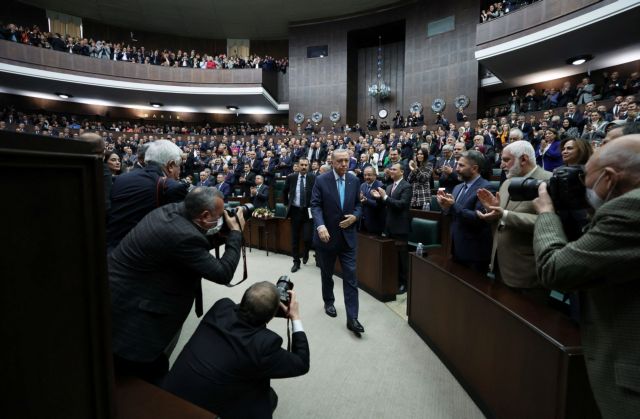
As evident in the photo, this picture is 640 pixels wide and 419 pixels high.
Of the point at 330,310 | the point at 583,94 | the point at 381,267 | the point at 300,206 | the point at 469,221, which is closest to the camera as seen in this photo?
the point at 469,221

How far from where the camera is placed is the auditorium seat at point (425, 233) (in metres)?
4.09

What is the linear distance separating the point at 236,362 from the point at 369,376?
3.82 feet

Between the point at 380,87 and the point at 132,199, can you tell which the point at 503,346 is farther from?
the point at 380,87

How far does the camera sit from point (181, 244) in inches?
52.4

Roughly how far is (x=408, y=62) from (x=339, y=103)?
3.40m

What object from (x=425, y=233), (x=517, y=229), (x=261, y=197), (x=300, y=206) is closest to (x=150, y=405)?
(x=517, y=229)

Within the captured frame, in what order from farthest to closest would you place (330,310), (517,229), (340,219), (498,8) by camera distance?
1. (498,8)
2. (330,310)
3. (340,219)
4. (517,229)

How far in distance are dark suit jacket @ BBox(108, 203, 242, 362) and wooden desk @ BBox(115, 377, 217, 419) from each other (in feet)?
0.71

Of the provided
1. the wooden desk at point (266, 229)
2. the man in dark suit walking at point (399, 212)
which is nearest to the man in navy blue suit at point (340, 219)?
the man in dark suit walking at point (399, 212)

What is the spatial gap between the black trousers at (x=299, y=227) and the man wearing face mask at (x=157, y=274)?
325cm

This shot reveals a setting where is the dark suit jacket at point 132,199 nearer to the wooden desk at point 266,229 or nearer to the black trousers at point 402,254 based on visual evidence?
the black trousers at point 402,254

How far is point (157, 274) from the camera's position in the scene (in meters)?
1.38

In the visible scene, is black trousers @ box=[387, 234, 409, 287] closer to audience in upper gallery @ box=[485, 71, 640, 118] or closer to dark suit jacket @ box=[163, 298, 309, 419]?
dark suit jacket @ box=[163, 298, 309, 419]

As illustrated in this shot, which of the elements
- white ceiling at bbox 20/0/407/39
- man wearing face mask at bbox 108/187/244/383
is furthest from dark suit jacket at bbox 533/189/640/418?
white ceiling at bbox 20/0/407/39
